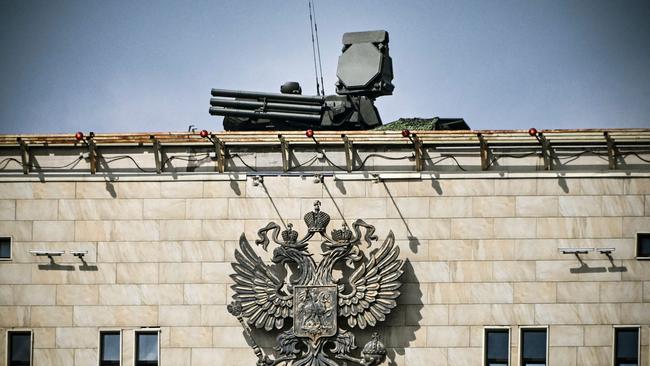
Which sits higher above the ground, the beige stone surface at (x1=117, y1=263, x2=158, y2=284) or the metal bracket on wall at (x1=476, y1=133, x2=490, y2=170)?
the metal bracket on wall at (x1=476, y1=133, x2=490, y2=170)

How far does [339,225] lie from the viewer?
40.0 meters

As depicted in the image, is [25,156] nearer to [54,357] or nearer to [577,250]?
[54,357]

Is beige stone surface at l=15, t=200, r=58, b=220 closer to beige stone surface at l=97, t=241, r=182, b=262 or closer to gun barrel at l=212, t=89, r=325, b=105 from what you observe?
beige stone surface at l=97, t=241, r=182, b=262

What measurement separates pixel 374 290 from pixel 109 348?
6.99 meters

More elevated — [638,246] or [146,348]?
[638,246]

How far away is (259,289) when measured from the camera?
131ft

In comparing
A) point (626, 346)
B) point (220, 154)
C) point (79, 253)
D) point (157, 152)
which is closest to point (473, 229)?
point (626, 346)

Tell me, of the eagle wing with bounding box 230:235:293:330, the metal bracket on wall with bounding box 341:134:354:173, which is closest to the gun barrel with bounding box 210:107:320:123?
the metal bracket on wall with bounding box 341:134:354:173

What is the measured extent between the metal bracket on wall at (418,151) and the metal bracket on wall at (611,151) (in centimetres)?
455

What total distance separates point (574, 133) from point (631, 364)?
586 cm

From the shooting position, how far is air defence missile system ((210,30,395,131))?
143 feet

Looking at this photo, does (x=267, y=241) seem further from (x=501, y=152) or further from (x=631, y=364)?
(x=631, y=364)

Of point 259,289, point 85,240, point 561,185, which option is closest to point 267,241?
point 259,289

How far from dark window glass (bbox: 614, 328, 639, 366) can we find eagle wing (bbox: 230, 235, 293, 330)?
8.08 meters
